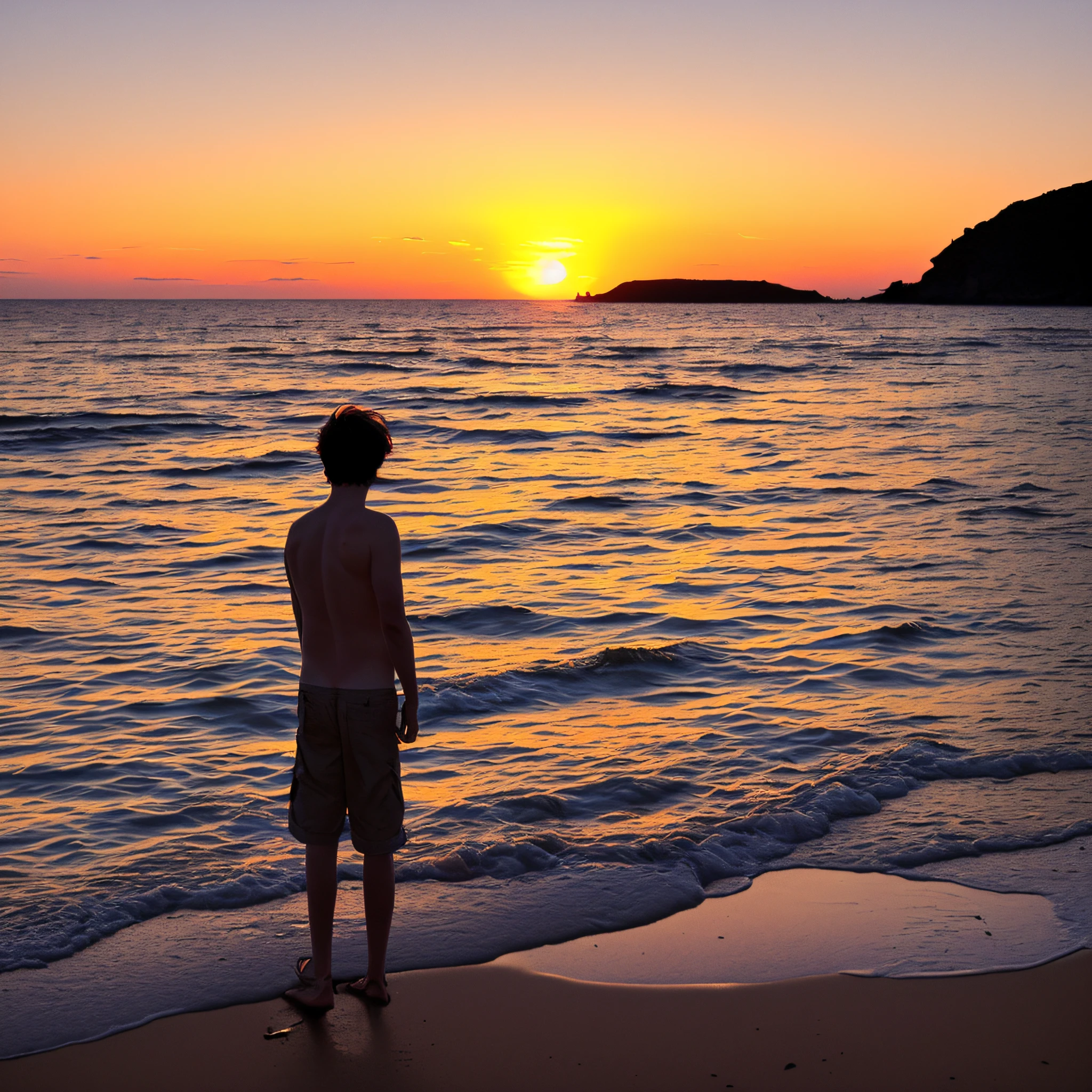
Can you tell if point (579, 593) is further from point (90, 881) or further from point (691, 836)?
point (90, 881)

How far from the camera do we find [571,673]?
7.50 m

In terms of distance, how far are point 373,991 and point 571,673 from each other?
13.6ft

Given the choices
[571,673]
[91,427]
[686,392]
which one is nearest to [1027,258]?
[686,392]

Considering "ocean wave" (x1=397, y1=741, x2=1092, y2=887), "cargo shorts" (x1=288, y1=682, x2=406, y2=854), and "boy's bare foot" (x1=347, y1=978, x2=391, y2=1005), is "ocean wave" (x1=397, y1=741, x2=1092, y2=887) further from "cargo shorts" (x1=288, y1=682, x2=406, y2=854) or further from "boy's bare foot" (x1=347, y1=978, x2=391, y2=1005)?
"cargo shorts" (x1=288, y1=682, x2=406, y2=854)

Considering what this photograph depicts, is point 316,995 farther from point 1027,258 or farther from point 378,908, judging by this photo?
point 1027,258

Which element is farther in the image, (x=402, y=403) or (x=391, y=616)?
(x=402, y=403)

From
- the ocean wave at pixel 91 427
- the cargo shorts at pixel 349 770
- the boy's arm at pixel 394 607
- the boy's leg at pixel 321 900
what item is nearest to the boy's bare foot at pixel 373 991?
the boy's leg at pixel 321 900

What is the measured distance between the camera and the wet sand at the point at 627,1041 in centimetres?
304

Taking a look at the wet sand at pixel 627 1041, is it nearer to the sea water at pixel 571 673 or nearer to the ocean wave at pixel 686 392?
the sea water at pixel 571 673

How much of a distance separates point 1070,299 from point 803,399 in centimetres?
14676

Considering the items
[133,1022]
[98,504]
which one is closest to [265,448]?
[98,504]

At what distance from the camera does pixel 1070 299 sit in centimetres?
15512

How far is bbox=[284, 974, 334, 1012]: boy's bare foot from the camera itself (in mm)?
3395

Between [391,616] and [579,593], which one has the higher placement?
[391,616]
